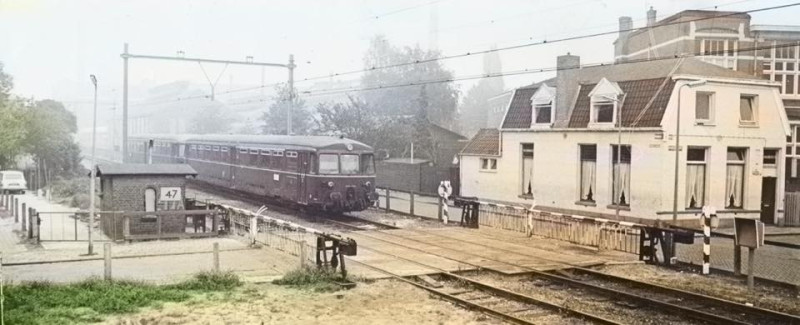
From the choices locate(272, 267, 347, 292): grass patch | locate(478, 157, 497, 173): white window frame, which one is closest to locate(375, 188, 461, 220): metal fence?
locate(478, 157, 497, 173): white window frame

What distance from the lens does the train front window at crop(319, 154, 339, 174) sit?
74.2 feet

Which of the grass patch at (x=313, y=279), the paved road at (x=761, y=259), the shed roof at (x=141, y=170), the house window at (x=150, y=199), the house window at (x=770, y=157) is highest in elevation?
the house window at (x=770, y=157)

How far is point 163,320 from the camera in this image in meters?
9.77

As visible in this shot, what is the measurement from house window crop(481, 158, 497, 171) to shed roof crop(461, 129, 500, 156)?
1.09 ft

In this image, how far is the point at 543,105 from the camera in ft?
87.7

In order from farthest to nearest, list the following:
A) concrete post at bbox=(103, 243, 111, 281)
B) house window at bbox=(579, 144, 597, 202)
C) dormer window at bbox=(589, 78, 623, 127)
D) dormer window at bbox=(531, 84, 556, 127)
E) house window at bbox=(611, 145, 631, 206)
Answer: dormer window at bbox=(531, 84, 556, 127) → house window at bbox=(579, 144, 597, 202) → dormer window at bbox=(589, 78, 623, 127) → house window at bbox=(611, 145, 631, 206) → concrete post at bbox=(103, 243, 111, 281)

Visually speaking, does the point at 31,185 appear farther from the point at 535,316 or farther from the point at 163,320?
the point at 535,316

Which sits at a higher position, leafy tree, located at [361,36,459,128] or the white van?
leafy tree, located at [361,36,459,128]

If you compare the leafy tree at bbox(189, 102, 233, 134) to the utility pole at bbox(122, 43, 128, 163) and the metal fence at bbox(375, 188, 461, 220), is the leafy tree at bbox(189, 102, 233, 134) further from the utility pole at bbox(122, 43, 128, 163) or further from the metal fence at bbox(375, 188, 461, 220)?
A: the utility pole at bbox(122, 43, 128, 163)

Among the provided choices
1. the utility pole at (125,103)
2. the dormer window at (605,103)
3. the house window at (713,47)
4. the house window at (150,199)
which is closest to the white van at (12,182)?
the utility pole at (125,103)

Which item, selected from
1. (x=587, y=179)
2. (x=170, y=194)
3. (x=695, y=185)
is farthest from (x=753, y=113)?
(x=170, y=194)

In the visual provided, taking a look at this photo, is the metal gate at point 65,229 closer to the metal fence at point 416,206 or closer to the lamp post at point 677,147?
the metal fence at point 416,206

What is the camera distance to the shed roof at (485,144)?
1158 inches

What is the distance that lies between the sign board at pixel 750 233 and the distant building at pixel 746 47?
831 centimetres
